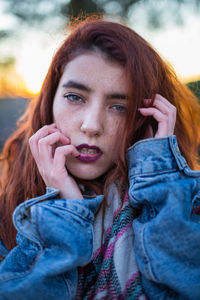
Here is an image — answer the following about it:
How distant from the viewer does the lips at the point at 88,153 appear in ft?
2.94

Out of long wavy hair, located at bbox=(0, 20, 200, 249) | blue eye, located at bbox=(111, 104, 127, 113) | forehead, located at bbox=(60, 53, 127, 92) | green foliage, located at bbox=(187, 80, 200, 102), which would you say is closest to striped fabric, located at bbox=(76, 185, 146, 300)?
long wavy hair, located at bbox=(0, 20, 200, 249)

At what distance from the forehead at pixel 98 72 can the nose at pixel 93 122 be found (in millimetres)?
97

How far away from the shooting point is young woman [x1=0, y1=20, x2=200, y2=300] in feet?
2.28

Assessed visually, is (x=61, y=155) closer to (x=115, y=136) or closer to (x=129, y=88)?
(x=115, y=136)

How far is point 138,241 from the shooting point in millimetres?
754

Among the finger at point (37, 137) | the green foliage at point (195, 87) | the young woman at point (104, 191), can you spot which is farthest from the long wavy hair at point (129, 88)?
the green foliage at point (195, 87)

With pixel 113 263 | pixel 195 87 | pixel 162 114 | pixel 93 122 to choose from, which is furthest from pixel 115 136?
pixel 195 87

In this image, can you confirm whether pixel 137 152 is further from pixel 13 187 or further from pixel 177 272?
pixel 13 187

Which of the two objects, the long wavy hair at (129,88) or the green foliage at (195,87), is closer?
the long wavy hair at (129,88)

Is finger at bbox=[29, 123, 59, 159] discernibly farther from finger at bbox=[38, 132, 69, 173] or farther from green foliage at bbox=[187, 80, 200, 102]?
green foliage at bbox=[187, 80, 200, 102]

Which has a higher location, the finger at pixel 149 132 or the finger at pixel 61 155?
the finger at pixel 149 132

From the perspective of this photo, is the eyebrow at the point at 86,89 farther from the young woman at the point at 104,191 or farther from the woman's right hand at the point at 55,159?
the woman's right hand at the point at 55,159

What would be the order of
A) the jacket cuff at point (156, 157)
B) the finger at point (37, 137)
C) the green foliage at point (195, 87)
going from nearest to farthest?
the jacket cuff at point (156, 157)
the finger at point (37, 137)
the green foliage at point (195, 87)

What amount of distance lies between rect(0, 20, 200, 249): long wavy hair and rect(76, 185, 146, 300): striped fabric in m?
0.13
